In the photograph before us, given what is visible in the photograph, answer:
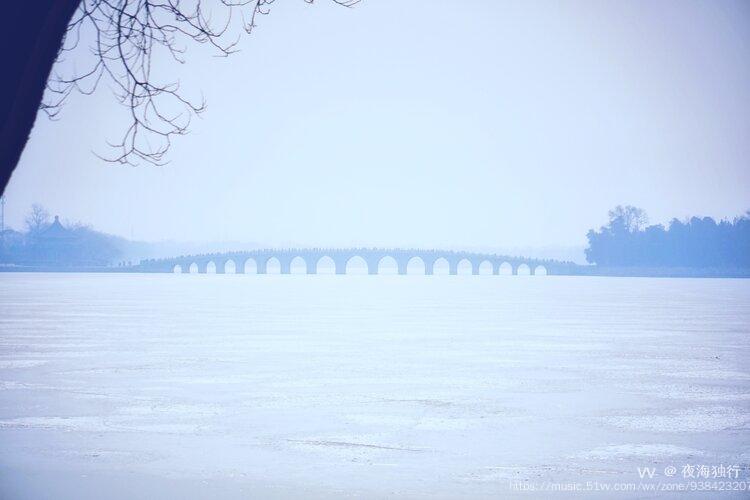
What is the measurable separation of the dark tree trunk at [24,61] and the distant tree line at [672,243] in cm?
11464

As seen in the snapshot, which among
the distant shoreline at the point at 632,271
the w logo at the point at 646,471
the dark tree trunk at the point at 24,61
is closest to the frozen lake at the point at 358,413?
the w logo at the point at 646,471

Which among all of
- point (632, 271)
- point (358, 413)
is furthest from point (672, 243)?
point (358, 413)

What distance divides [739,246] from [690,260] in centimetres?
672

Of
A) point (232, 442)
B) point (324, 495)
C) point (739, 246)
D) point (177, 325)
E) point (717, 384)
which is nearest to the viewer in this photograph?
point (324, 495)

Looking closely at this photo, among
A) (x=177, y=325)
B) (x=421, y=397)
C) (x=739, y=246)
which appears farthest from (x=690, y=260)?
(x=421, y=397)

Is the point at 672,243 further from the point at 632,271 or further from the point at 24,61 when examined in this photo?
the point at 24,61

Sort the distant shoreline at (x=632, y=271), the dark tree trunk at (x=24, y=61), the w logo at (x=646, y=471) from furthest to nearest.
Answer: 1. the distant shoreline at (x=632, y=271)
2. the w logo at (x=646, y=471)
3. the dark tree trunk at (x=24, y=61)

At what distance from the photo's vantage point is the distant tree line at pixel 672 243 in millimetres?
109188

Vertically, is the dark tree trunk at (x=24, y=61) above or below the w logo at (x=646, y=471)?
above

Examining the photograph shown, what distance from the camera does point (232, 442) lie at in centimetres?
694

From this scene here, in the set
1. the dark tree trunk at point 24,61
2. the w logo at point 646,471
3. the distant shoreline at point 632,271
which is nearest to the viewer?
the dark tree trunk at point 24,61

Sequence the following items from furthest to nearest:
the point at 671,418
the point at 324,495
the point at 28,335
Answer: the point at 28,335 → the point at 671,418 → the point at 324,495

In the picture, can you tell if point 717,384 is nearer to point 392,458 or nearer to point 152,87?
point 392,458

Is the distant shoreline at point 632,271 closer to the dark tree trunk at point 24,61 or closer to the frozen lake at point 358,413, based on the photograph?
the frozen lake at point 358,413
